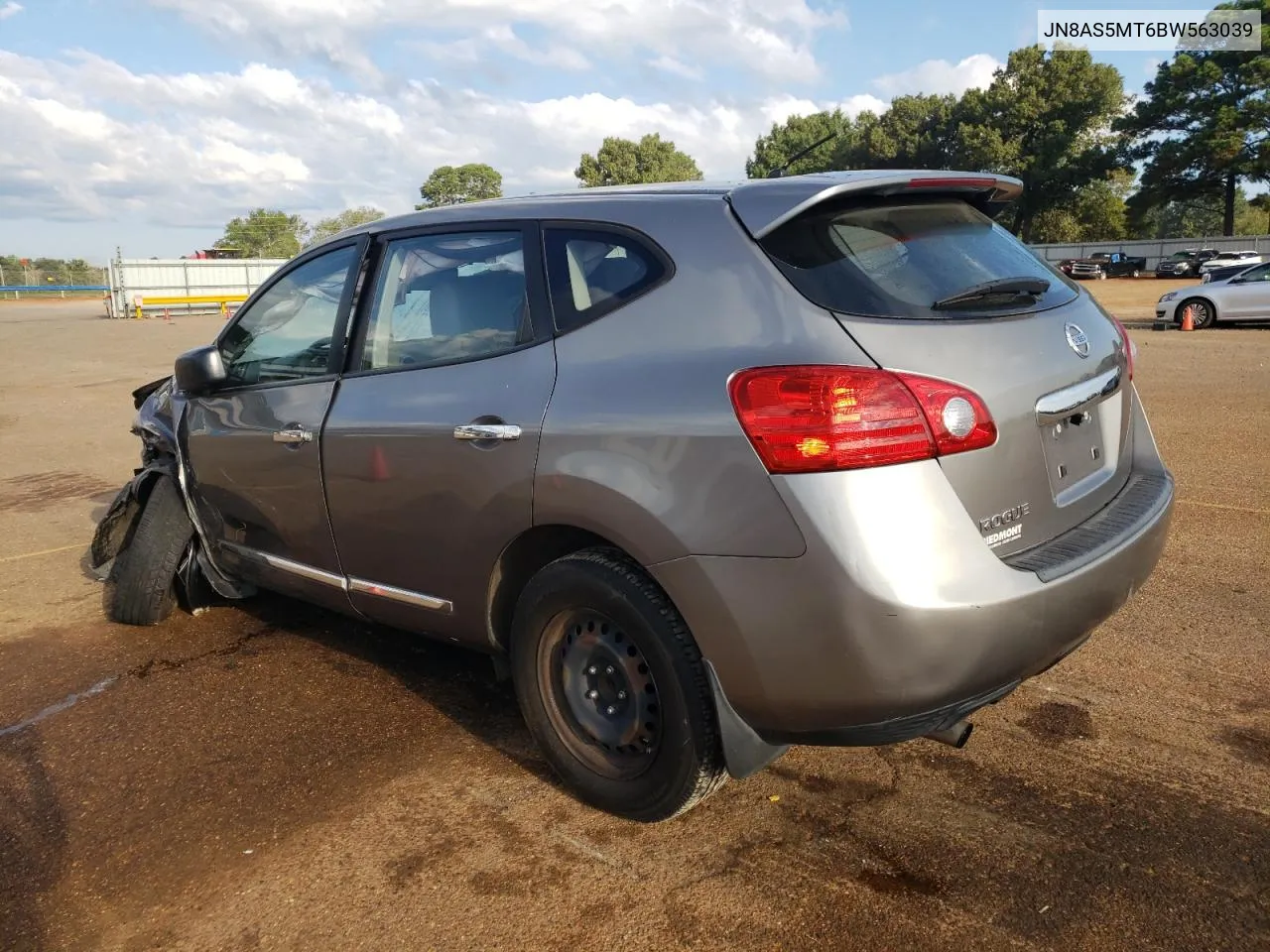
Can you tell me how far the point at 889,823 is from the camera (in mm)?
2750

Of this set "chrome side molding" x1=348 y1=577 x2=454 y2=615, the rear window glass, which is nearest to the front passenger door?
"chrome side molding" x1=348 y1=577 x2=454 y2=615

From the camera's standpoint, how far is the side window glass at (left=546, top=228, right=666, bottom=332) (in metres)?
2.71

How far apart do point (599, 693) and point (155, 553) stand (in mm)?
2673

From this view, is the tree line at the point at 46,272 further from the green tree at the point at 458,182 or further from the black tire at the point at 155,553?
the black tire at the point at 155,553

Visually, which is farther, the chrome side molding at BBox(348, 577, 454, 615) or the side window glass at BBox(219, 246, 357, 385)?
the side window glass at BBox(219, 246, 357, 385)

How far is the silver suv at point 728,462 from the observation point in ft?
7.43

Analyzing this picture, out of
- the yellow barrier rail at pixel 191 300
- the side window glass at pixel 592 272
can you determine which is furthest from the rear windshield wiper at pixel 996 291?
the yellow barrier rail at pixel 191 300

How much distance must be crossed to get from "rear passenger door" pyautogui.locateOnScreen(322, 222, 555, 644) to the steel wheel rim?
1.02 feet

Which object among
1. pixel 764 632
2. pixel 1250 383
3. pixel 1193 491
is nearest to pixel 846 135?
pixel 1250 383

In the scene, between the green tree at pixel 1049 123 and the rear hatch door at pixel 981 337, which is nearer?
the rear hatch door at pixel 981 337

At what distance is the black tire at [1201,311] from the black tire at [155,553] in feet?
67.5

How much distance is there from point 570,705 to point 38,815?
1673 millimetres

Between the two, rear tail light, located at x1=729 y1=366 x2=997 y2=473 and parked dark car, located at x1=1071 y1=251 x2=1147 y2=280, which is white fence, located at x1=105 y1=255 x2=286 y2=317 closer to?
parked dark car, located at x1=1071 y1=251 x2=1147 y2=280

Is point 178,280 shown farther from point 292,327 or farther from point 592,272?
point 592,272
